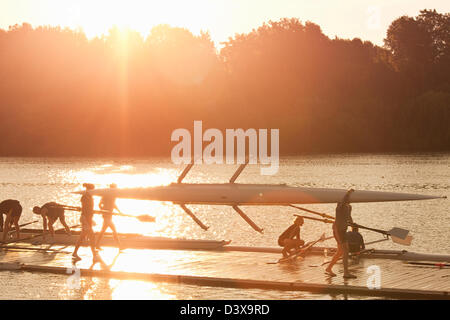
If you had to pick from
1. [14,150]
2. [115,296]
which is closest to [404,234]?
[115,296]

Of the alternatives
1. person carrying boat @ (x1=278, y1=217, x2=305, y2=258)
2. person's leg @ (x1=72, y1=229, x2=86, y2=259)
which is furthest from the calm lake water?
person carrying boat @ (x1=278, y1=217, x2=305, y2=258)

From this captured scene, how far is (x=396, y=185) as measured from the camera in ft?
262

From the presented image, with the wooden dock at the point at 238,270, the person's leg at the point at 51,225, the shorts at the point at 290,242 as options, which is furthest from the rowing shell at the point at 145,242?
the shorts at the point at 290,242

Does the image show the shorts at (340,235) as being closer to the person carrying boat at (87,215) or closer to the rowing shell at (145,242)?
the rowing shell at (145,242)

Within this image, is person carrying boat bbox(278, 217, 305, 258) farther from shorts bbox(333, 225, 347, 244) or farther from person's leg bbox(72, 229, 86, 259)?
person's leg bbox(72, 229, 86, 259)

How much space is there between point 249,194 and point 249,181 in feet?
198

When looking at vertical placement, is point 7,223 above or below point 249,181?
above

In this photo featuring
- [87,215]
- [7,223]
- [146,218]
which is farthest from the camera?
[7,223]

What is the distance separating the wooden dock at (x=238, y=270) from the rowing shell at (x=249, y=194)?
1.82 metres

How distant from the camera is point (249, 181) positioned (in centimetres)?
8688

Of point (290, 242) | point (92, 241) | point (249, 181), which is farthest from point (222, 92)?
point (290, 242)

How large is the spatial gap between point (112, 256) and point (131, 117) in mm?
112416

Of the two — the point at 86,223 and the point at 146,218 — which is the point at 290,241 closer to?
the point at 146,218
